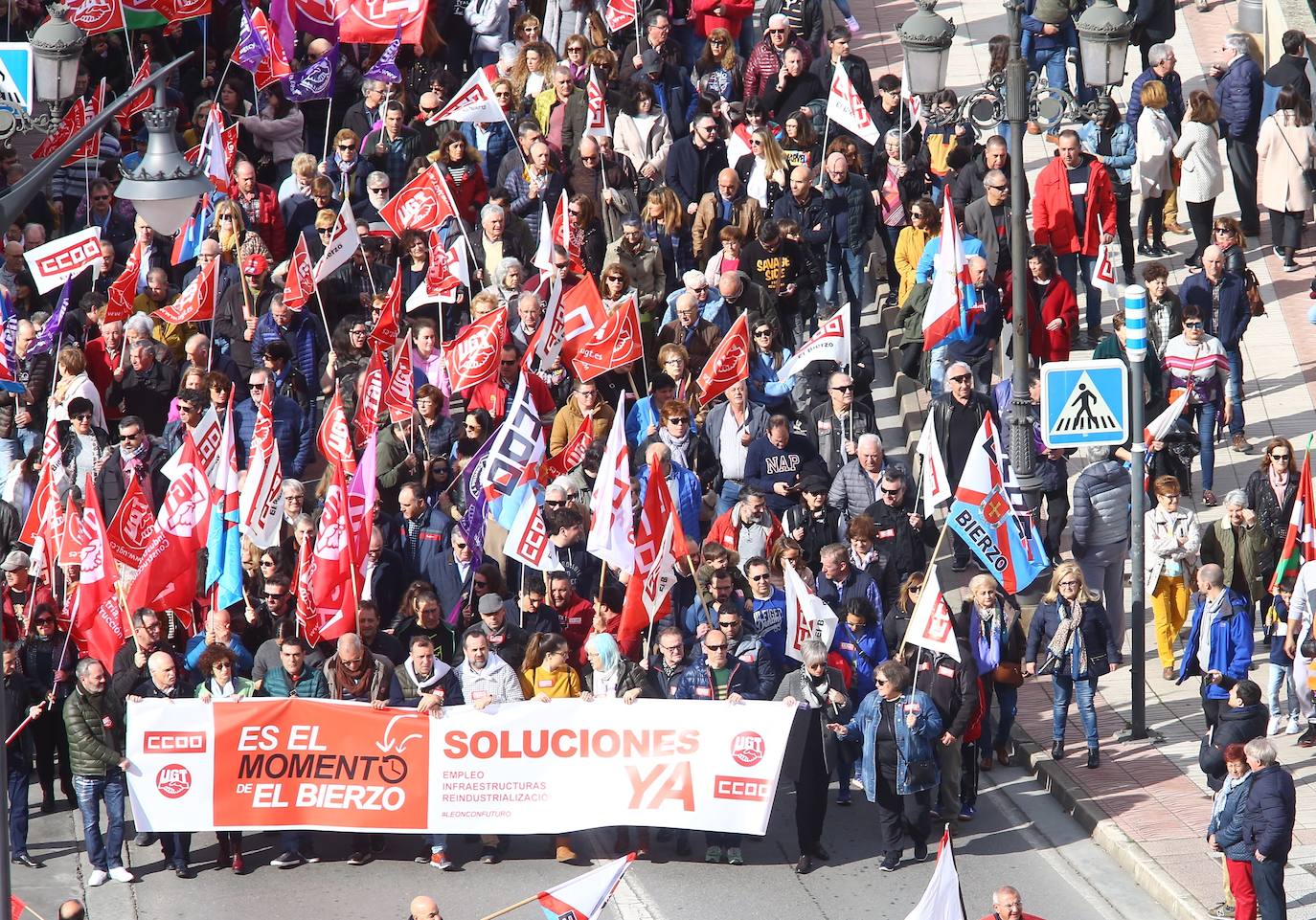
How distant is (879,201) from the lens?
2458 cm

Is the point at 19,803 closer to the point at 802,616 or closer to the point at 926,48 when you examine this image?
the point at 802,616

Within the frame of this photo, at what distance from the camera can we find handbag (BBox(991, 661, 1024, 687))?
18.0 m

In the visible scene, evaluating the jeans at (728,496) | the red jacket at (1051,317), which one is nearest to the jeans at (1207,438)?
the red jacket at (1051,317)

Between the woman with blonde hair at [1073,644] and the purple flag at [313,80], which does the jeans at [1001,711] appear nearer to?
the woman with blonde hair at [1073,644]

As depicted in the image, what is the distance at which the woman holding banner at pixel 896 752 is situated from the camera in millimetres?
16969

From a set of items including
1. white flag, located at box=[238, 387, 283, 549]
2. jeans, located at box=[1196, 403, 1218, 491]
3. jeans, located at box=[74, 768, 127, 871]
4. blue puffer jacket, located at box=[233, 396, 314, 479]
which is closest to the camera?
jeans, located at box=[74, 768, 127, 871]

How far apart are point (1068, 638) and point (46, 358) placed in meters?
9.55

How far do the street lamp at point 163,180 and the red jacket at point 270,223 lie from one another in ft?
29.7

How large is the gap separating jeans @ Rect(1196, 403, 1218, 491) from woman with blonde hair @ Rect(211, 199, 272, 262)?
8.46 m

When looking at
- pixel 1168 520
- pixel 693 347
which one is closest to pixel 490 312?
pixel 693 347

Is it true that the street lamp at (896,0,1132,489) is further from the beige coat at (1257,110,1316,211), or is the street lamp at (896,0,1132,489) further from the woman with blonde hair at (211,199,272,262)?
the woman with blonde hair at (211,199,272,262)

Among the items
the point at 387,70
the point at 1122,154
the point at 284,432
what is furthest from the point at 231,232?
the point at 1122,154

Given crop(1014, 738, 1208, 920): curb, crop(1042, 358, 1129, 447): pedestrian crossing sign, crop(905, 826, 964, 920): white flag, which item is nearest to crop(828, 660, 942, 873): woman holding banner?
crop(1014, 738, 1208, 920): curb

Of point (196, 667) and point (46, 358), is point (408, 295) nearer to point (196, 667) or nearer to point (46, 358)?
point (46, 358)
